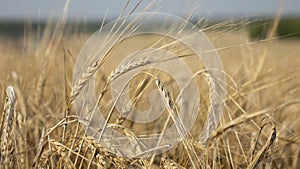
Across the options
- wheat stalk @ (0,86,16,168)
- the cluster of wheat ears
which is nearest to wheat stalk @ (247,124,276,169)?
the cluster of wheat ears

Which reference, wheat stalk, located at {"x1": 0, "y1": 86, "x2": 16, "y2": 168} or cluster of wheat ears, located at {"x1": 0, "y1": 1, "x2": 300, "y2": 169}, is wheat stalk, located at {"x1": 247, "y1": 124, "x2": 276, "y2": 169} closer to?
cluster of wheat ears, located at {"x1": 0, "y1": 1, "x2": 300, "y2": 169}

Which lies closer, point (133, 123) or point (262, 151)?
point (262, 151)

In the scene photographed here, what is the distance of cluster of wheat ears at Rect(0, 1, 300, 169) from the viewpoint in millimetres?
738

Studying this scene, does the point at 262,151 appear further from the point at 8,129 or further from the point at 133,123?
the point at 133,123

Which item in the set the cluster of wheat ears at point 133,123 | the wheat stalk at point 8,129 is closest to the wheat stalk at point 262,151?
the cluster of wheat ears at point 133,123

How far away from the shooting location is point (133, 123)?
1235 mm

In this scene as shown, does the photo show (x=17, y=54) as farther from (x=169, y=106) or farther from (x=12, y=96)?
(x=169, y=106)

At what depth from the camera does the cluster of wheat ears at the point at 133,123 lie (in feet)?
2.42

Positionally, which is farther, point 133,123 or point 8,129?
point 133,123

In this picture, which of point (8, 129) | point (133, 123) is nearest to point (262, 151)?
point (8, 129)

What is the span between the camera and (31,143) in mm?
1081

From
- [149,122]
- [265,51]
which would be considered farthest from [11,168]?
[265,51]

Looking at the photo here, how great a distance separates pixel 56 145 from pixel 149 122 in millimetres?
589

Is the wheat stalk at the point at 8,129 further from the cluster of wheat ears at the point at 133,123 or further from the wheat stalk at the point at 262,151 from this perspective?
the wheat stalk at the point at 262,151
